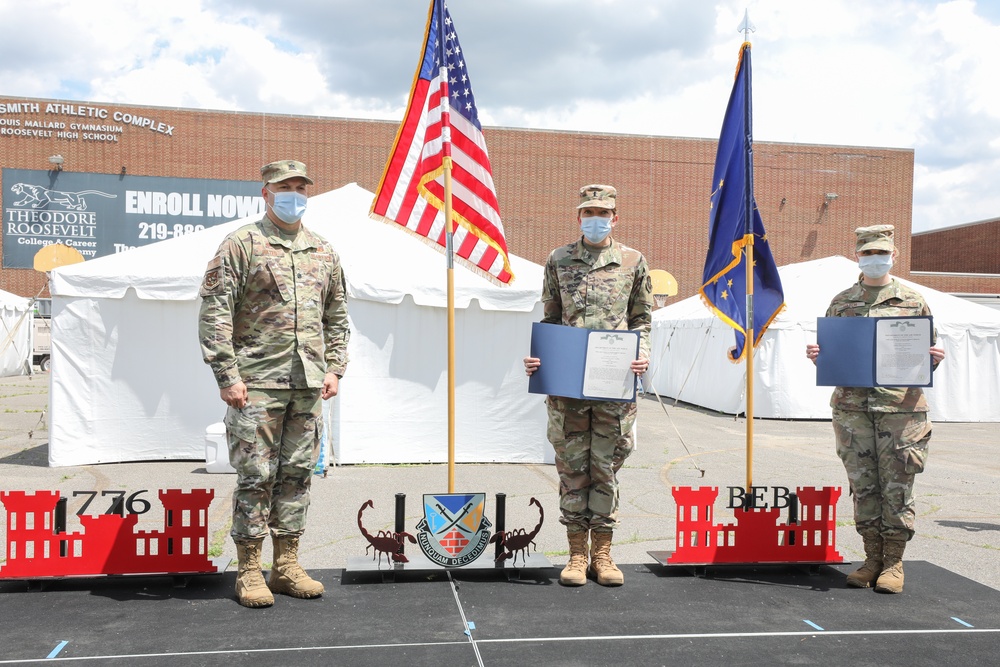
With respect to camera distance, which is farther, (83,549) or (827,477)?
(827,477)

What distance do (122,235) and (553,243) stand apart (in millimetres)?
16920

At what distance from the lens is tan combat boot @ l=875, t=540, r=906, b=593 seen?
14.7 ft

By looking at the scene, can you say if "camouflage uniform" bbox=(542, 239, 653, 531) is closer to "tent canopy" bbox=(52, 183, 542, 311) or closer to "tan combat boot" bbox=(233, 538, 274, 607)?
"tan combat boot" bbox=(233, 538, 274, 607)

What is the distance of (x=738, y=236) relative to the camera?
5375 millimetres

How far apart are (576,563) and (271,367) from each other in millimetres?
2050

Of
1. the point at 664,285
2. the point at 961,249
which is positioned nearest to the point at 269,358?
the point at 664,285

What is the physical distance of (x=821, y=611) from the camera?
419cm

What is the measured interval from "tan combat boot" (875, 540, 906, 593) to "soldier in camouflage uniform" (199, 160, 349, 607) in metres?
3.14

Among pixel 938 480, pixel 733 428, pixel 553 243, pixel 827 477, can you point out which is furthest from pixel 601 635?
pixel 553 243

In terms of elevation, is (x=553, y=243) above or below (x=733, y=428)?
above

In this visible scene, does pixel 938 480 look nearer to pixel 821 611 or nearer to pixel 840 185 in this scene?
pixel 821 611

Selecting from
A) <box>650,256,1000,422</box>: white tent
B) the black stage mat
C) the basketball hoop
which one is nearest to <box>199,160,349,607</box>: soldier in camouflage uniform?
the black stage mat

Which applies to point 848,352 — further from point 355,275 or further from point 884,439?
point 355,275

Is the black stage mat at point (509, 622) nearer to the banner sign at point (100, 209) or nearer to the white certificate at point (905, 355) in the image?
the white certificate at point (905, 355)
